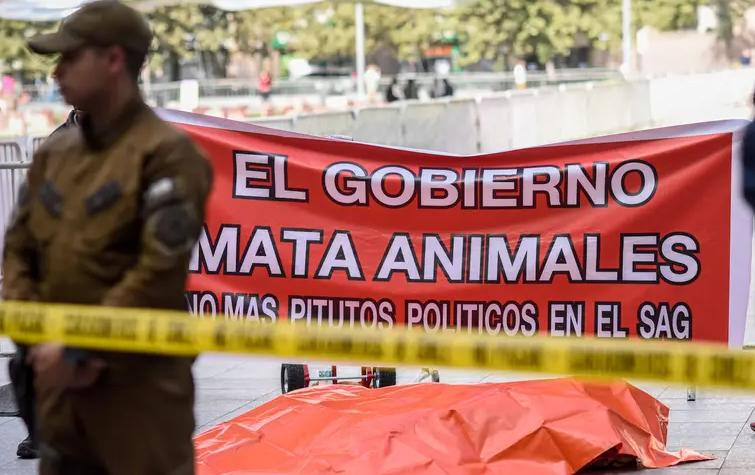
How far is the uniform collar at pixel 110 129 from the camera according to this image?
12.3 feet

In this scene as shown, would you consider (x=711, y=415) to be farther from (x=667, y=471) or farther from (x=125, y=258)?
(x=125, y=258)

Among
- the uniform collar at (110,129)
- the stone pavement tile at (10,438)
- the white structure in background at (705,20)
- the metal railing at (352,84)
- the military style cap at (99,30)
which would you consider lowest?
the stone pavement tile at (10,438)

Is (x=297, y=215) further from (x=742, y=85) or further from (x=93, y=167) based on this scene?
(x=742, y=85)

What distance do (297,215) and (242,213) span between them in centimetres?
27

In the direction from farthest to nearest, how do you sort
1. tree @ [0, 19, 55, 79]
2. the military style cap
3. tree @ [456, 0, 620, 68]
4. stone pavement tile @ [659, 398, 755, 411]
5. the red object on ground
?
tree @ [456, 0, 620, 68] → tree @ [0, 19, 55, 79] → stone pavement tile @ [659, 398, 755, 411] → the red object on ground → the military style cap

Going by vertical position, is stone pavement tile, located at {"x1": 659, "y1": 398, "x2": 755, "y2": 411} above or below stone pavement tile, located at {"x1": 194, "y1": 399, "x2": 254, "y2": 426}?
above

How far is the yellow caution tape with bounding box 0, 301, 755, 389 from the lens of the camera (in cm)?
364

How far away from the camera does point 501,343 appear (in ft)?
12.3

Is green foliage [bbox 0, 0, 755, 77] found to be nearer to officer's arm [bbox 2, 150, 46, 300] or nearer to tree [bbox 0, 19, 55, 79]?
tree [bbox 0, 19, 55, 79]

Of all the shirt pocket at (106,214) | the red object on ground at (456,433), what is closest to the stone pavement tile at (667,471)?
the red object on ground at (456,433)

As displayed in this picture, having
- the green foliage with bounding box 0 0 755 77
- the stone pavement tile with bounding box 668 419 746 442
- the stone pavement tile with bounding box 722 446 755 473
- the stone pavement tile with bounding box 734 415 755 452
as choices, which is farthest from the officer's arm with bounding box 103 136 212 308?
the green foliage with bounding box 0 0 755 77

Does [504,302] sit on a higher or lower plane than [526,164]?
lower

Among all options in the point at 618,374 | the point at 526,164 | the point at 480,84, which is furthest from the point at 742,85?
the point at 618,374

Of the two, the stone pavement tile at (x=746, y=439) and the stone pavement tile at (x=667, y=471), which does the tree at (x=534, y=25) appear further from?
the stone pavement tile at (x=667, y=471)
